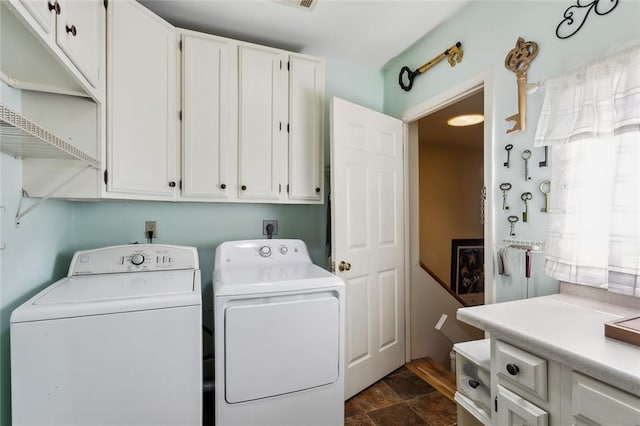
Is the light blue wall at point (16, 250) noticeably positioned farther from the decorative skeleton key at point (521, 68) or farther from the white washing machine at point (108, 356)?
the decorative skeleton key at point (521, 68)

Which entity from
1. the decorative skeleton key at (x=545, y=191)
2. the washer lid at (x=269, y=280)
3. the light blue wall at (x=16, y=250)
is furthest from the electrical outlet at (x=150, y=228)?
the decorative skeleton key at (x=545, y=191)

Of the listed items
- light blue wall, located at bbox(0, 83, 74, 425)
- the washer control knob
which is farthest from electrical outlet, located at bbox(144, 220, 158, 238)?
the washer control knob

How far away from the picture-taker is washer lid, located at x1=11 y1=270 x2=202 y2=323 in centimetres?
111

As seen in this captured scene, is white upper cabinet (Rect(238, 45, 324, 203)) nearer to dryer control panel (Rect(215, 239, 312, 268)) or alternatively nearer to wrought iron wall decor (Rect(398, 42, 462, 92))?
dryer control panel (Rect(215, 239, 312, 268))

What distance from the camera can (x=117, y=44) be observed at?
Result: 59.9 inches

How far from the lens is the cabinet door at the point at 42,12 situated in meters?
0.87

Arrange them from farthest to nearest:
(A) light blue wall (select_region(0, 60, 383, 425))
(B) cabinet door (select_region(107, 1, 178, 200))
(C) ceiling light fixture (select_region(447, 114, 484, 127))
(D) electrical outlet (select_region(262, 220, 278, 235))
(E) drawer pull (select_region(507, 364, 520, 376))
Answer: (C) ceiling light fixture (select_region(447, 114, 484, 127)), (D) electrical outlet (select_region(262, 220, 278, 235)), (B) cabinet door (select_region(107, 1, 178, 200)), (A) light blue wall (select_region(0, 60, 383, 425)), (E) drawer pull (select_region(507, 364, 520, 376))

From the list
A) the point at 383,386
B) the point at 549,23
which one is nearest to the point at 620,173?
the point at 549,23

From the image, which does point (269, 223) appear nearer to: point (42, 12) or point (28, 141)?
point (28, 141)

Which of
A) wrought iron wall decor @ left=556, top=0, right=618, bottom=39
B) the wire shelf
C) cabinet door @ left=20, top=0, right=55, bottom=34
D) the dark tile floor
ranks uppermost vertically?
wrought iron wall decor @ left=556, top=0, right=618, bottom=39

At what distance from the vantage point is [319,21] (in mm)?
1970

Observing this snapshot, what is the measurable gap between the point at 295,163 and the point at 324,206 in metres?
0.52

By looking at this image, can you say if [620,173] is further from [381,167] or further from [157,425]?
[157,425]

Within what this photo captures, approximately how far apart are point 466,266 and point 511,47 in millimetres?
3237
